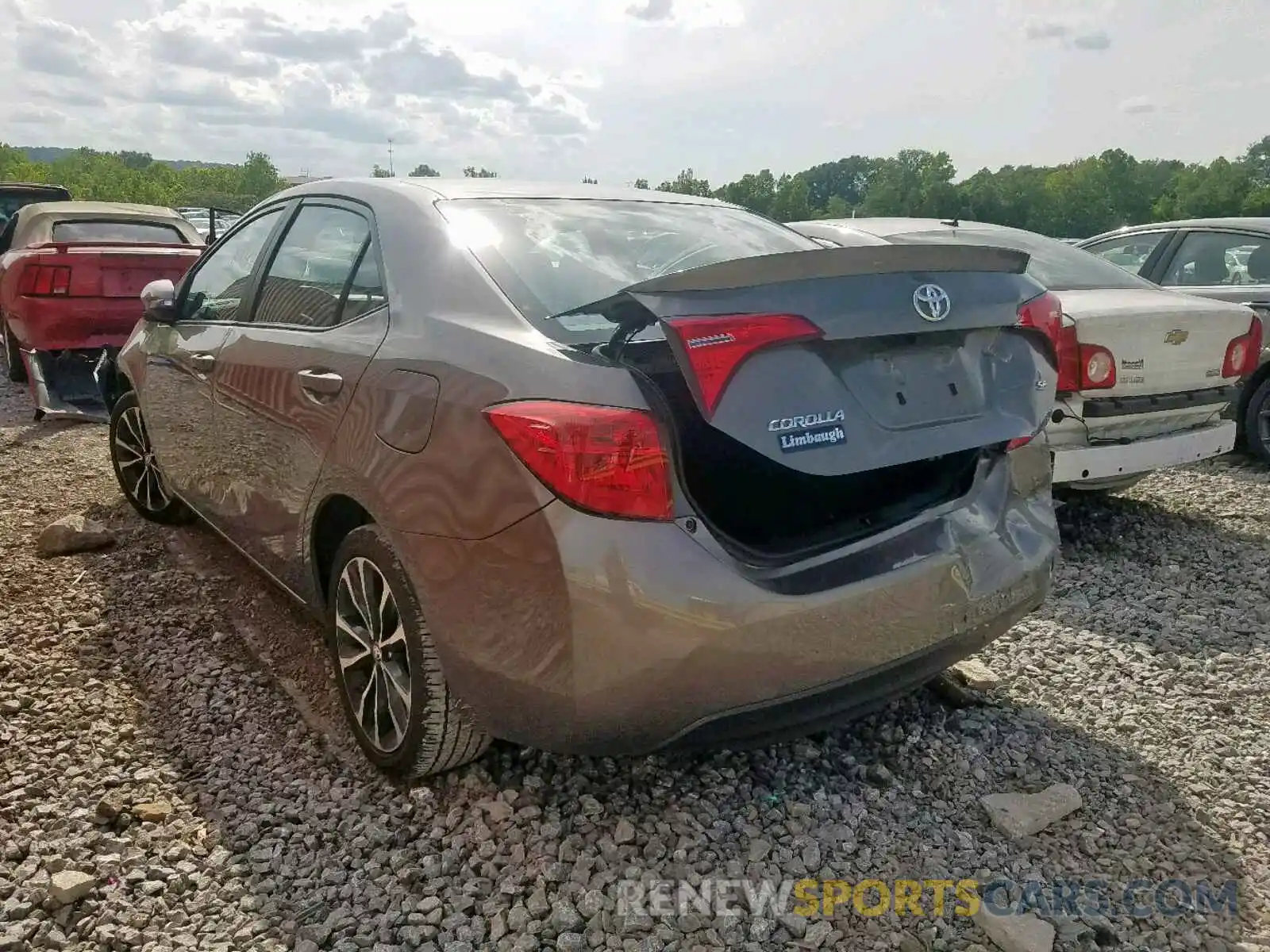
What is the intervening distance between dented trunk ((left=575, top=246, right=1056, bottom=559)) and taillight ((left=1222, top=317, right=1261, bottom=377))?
2.72 metres

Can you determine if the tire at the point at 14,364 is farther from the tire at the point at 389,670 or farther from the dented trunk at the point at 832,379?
the dented trunk at the point at 832,379

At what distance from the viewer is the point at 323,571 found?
302cm

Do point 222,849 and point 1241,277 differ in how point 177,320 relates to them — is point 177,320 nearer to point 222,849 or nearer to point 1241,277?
point 222,849

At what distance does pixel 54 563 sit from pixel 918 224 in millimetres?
4857

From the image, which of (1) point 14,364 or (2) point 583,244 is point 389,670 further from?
(1) point 14,364

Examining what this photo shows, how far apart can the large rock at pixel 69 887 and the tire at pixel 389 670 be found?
2.37 feet

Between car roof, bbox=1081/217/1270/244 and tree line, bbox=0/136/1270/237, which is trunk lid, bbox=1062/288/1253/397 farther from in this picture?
tree line, bbox=0/136/1270/237

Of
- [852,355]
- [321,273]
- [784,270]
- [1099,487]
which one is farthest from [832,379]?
[1099,487]

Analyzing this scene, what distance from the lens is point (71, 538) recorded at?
440 centimetres

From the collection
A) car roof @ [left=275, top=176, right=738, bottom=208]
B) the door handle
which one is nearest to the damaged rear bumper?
car roof @ [left=275, top=176, right=738, bottom=208]

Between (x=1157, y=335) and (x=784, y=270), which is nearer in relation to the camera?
(x=784, y=270)

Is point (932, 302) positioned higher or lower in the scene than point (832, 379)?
higher

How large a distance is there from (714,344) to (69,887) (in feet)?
6.17

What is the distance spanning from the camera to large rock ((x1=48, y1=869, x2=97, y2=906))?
2227mm
